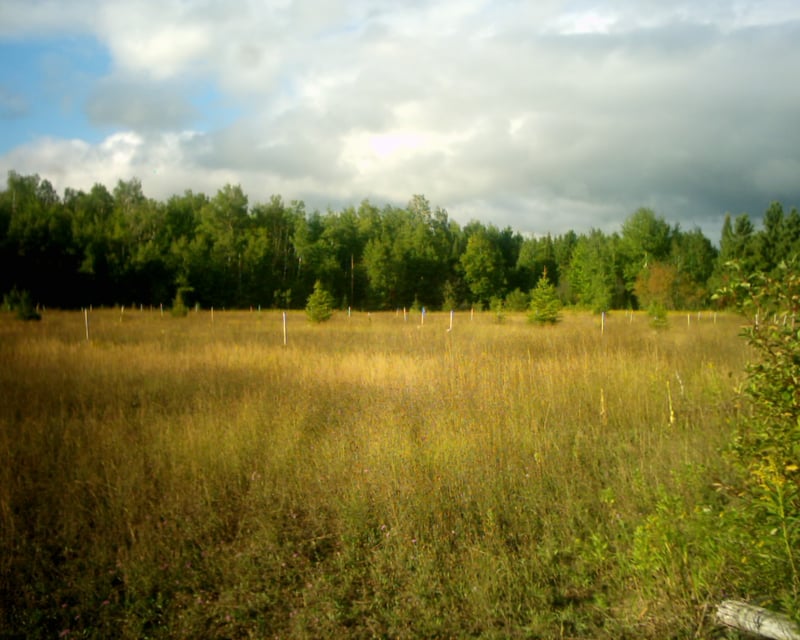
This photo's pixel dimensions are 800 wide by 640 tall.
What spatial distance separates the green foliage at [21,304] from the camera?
23.8ft

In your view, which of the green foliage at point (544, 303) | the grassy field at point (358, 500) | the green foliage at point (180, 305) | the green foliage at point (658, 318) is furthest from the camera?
the green foliage at point (658, 318)

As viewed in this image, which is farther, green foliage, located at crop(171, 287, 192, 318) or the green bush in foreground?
green foliage, located at crop(171, 287, 192, 318)

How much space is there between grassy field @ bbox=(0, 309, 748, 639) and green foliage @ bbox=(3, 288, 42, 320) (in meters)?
0.19

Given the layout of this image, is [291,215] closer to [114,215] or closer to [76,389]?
[114,215]

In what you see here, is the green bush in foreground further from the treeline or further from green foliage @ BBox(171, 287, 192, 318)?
green foliage @ BBox(171, 287, 192, 318)

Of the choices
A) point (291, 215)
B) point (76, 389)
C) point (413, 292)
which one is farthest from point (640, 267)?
point (76, 389)

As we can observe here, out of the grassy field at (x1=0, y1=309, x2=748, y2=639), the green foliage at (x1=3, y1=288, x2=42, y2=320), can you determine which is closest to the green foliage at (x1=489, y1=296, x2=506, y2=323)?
the grassy field at (x1=0, y1=309, x2=748, y2=639)

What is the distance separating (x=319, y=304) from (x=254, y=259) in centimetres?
268

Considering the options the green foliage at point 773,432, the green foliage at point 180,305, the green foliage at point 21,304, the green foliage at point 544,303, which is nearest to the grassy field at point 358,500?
the green foliage at point 21,304

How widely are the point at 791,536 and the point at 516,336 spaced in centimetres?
1012

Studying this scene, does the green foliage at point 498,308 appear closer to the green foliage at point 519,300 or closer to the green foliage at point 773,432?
the green foliage at point 519,300

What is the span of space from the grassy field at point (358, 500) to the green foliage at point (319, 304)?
9120 mm

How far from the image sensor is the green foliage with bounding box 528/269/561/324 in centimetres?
1507

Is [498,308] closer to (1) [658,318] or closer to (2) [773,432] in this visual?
(1) [658,318]
